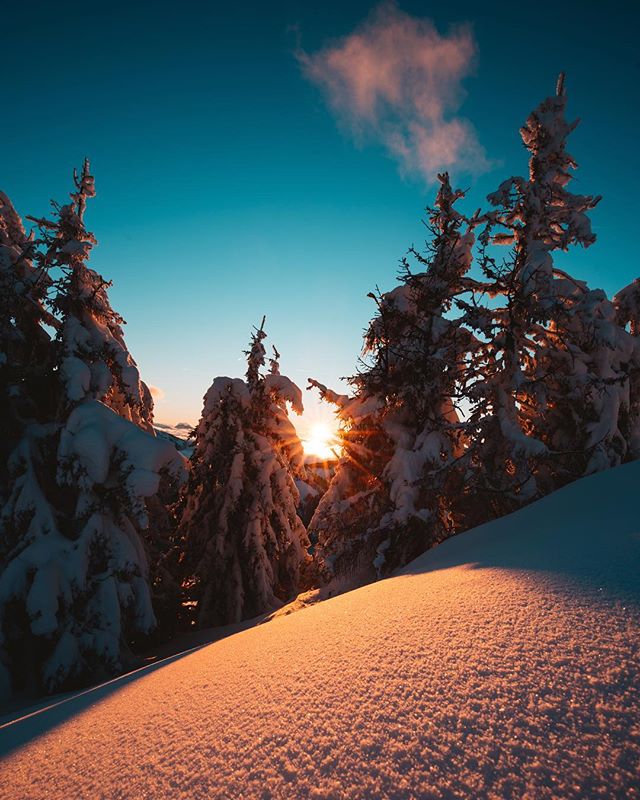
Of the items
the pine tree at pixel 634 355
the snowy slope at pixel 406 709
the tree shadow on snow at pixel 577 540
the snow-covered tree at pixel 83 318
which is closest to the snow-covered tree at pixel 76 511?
the snow-covered tree at pixel 83 318

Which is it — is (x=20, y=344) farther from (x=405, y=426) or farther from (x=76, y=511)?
(x=405, y=426)

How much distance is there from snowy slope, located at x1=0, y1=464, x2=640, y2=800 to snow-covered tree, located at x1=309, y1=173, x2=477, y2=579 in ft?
14.9

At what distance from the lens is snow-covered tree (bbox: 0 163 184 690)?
7.35 m

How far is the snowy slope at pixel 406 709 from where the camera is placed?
1.23 meters

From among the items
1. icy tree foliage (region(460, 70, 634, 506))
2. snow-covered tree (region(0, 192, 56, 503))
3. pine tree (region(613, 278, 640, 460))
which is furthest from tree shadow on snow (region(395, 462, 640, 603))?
snow-covered tree (region(0, 192, 56, 503))

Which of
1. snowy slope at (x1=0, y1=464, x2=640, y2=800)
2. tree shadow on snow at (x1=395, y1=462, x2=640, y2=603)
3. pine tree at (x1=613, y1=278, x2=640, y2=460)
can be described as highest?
pine tree at (x1=613, y1=278, x2=640, y2=460)

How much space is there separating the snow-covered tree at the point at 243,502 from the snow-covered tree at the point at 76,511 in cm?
422

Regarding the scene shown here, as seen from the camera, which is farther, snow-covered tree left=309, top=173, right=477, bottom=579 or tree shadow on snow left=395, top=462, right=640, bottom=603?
snow-covered tree left=309, top=173, right=477, bottom=579

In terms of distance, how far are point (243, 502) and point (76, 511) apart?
247 inches

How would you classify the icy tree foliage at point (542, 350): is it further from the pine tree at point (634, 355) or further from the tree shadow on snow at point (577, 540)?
the tree shadow on snow at point (577, 540)

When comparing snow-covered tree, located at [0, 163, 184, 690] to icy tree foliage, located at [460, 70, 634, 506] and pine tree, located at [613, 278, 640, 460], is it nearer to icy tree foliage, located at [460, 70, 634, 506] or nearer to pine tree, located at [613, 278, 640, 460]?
icy tree foliage, located at [460, 70, 634, 506]

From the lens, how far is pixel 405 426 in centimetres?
860

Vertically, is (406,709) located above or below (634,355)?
below

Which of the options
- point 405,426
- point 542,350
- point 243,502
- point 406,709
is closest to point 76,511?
point 243,502
